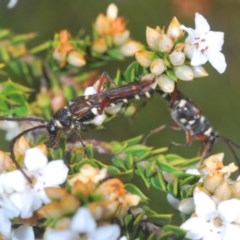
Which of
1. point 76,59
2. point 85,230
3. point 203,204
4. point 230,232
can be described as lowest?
point 230,232

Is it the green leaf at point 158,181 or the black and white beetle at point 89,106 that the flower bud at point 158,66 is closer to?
the black and white beetle at point 89,106

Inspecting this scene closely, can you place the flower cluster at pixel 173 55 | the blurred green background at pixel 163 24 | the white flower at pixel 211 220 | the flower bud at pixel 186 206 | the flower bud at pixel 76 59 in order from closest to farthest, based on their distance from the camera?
the white flower at pixel 211 220 → the flower bud at pixel 186 206 → the flower cluster at pixel 173 55 → the flower bud at pixel 76 59 → the blurred green background at pixel 163 24

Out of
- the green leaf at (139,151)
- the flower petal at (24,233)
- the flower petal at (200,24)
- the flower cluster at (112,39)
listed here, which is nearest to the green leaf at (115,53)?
the flower cluster at (112,39)

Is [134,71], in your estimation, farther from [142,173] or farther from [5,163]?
[5,163]

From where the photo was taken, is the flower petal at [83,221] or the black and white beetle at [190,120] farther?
the black and white beetle at [190,120]

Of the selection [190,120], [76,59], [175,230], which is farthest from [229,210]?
[76,59]
